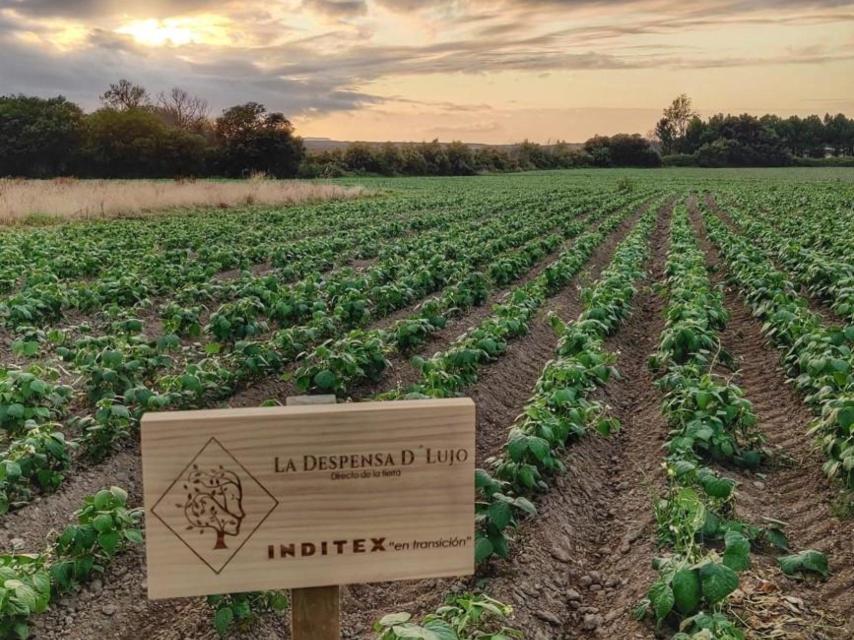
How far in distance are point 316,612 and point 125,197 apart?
26864 millimetres

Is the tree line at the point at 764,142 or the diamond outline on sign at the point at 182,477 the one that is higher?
the tree line at the point at 764,142

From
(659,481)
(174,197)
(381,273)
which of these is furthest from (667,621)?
(174,197)

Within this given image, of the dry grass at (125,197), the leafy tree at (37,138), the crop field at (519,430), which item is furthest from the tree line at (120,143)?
the crop field at (519,430)

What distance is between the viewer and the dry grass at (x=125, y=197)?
23625 millimetres

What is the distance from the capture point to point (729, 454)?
229 inches

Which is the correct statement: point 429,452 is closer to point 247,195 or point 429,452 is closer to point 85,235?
point 85,235

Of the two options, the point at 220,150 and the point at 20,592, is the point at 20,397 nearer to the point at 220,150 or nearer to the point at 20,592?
the point at 20,592

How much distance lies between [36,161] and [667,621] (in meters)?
56.5

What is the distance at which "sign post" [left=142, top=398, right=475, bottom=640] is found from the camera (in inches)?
89.0

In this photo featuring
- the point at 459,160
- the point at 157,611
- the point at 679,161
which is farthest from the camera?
the point at 679,161

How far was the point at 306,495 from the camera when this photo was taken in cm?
233

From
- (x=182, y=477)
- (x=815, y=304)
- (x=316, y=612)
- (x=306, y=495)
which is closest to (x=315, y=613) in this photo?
(x=316, y=612)

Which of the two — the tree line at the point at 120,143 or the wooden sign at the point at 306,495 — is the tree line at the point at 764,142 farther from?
the wooden sign at the point at 306,495

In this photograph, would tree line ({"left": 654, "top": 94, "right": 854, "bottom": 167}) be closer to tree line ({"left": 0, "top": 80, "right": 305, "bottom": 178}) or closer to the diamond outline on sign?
tree line ({"left": 0, "top": 80, "right": 305, "bottom": 178})
